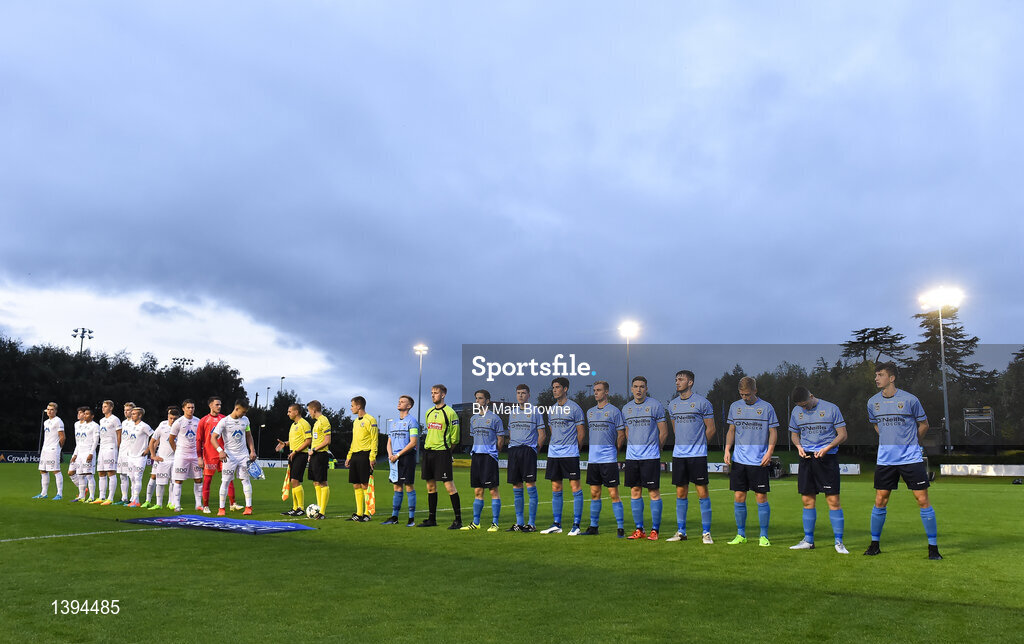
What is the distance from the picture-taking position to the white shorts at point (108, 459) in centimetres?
1791

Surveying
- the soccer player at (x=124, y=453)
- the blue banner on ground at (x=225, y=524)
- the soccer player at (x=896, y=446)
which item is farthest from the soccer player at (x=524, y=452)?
the soccer player at (x=124, y=453)

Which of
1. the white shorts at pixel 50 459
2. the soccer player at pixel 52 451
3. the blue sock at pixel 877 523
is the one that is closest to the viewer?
the blue sock at pixel 877 523

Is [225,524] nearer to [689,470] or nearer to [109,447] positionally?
[109,447]

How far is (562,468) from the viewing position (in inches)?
506

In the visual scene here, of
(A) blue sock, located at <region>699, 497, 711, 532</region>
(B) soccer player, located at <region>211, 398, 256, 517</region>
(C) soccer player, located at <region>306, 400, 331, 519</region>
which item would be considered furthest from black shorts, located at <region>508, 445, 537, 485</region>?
(B) soccer player, located at <region>211, 398, 256, 517</region>

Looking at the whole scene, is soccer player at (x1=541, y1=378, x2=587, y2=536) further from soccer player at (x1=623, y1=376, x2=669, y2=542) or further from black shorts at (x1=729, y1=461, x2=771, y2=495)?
black shorts at (x1=729, y1=461, x2=771, y2=495)

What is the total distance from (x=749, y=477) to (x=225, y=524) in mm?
Answer: 8425

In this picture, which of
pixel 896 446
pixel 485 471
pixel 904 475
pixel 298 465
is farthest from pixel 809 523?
pixel 298 465

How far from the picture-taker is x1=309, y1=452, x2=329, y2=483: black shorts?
14.5 m

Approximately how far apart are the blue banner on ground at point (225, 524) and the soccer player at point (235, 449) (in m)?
1.58

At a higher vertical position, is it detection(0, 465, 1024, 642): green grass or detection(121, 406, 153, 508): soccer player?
detection(121, 406, 153, 508): soccer player

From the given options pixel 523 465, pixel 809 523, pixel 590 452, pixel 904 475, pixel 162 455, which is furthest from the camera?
pixel 162 455

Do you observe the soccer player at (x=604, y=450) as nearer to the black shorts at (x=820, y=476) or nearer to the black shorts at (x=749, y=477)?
the black shorts at (x=749, y=477)

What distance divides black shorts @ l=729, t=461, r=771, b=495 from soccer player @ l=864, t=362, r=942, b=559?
1480 millimetres
